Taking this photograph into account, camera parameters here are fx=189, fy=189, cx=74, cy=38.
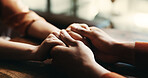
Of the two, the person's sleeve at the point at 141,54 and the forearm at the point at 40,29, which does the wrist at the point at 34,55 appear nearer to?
the forearm at the point at 40,29

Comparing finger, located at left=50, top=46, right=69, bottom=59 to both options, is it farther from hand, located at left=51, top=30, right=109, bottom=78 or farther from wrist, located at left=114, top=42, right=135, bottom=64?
wrist, located at left=114, top=42, right=135, bottom=64

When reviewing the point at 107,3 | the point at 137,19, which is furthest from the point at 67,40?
the point at 137,19

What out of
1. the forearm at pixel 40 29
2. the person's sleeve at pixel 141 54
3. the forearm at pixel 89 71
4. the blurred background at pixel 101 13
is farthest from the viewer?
the blurred background at pixel 101 13

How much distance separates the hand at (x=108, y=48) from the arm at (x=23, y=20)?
28 cm

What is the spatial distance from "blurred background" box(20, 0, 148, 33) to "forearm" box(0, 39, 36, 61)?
0.70 meters

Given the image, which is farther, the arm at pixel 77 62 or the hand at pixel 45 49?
the hand at pixel 45 49

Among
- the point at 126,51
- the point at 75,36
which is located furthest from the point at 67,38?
the point at 126,51

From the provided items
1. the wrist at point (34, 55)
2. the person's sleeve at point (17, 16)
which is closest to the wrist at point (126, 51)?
the wrist at point (34, 55)

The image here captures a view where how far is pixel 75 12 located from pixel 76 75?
1171 mm

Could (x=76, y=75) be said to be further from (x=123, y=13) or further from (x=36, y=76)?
(x=123, y=13)

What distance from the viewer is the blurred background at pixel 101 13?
1524 millimetres

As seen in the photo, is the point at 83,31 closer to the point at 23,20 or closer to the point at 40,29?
the point at 40,29

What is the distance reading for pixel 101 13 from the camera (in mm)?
1553

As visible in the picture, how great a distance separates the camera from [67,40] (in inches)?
32.2
